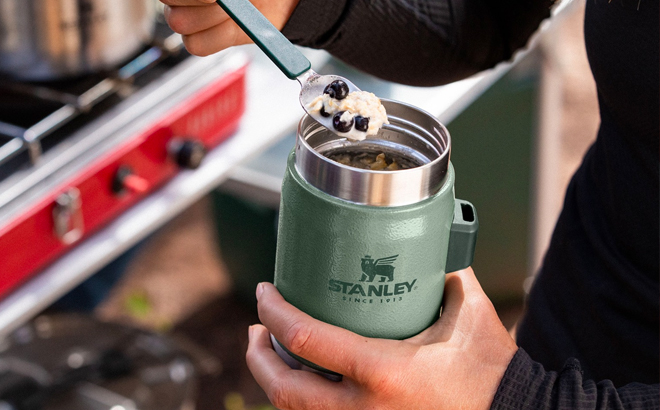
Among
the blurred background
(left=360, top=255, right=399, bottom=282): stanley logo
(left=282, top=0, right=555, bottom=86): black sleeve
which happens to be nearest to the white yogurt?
(left=360, top=255, right=399, bottom=282): stanley logo

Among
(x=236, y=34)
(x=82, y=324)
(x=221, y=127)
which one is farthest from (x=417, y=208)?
(x=82, y=324)

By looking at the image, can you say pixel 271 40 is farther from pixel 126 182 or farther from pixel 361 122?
pixel 126 182

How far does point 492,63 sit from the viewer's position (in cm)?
115

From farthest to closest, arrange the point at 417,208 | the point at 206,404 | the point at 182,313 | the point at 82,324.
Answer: the point at 182,313, the point at 206,404, the point at 82,324, the point at 417,208

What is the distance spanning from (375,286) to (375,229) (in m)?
0.06

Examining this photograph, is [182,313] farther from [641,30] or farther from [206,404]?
[641,30]

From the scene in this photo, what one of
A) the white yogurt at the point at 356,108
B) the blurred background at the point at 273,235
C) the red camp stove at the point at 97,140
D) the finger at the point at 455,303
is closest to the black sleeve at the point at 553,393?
the finger at the point at 455,303

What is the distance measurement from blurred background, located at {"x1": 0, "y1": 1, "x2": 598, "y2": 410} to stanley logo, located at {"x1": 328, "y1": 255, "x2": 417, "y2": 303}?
50.0 inches

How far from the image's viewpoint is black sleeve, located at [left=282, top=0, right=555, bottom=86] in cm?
98

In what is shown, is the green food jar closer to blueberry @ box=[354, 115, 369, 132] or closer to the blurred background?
blueberry @ box=[354, 115, 369, 132]

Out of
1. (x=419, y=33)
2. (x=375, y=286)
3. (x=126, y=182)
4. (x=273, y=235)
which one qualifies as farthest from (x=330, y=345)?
(x=273, y=235)

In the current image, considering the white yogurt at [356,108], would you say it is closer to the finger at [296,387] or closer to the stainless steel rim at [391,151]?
the stainless steel rim at [391,151]

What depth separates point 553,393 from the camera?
30.0 inches

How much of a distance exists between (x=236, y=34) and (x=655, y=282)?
63cm
